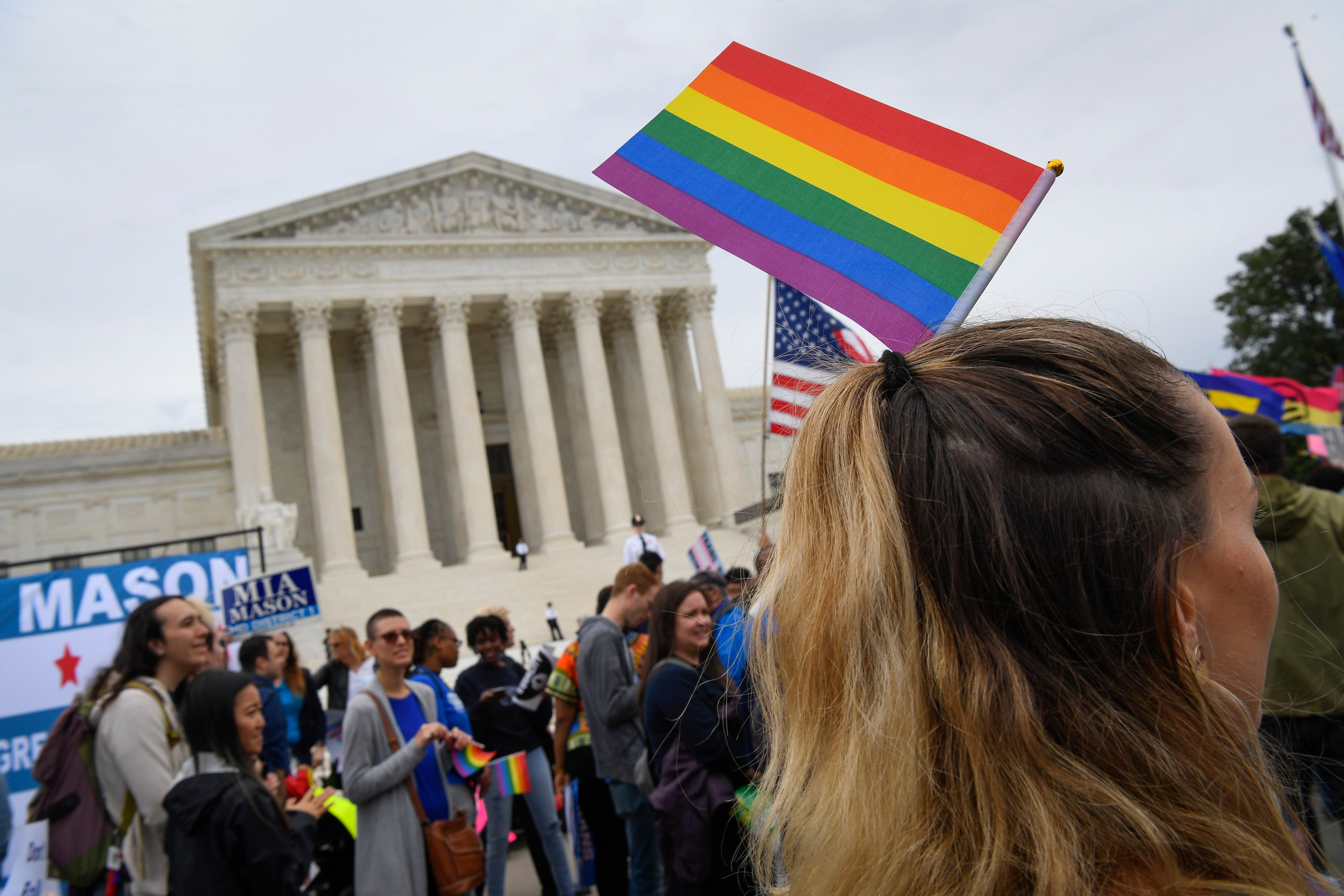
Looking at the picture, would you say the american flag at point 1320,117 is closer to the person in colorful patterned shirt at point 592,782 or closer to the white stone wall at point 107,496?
the person in colorful patterned shirt at point 592,782

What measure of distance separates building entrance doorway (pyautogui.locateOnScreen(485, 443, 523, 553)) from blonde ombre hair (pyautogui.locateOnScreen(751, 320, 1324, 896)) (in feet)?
117

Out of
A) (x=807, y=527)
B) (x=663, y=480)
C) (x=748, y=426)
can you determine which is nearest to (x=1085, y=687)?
(x=807, y=527)

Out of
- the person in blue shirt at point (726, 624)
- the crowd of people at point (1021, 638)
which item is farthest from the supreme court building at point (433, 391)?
the crowd of people at point (1021, 638)

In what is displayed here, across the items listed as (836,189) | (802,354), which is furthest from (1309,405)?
(802,354)

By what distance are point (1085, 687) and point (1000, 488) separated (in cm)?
24

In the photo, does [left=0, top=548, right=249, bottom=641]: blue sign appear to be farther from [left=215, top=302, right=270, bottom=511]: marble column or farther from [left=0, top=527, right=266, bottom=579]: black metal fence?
[left=215, top=302, right=270, bottom=511]: marble column

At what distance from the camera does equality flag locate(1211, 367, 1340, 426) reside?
14.3m

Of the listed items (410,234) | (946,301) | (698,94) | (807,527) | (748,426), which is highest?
(410,234)

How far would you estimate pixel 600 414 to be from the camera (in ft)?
105

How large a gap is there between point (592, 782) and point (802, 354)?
515cm

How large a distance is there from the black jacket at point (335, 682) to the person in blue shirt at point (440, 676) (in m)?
2.19

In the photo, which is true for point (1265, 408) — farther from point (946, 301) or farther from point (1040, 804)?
point (1040, 804)

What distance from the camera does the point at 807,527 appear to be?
1228 millimetres

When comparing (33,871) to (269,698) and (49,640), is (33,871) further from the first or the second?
(49,640)
